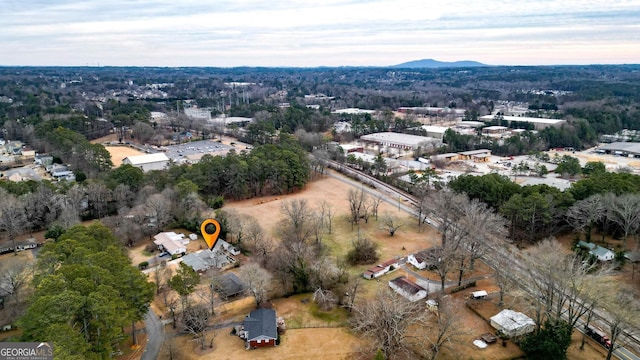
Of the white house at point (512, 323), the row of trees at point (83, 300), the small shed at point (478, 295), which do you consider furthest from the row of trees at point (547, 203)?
the row of trees at point (83, 300)

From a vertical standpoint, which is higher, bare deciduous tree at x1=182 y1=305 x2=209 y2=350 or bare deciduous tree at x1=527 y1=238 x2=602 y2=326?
bare deciduous tree at x1=527 y1=238 x2=602 y2=326

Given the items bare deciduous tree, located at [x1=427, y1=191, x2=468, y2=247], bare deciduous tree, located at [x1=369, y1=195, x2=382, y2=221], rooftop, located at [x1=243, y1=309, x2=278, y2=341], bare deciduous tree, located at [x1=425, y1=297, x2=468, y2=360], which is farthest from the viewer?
bare deciduous tree, located at [x1=369, y1=195, x2=382, y2=221]

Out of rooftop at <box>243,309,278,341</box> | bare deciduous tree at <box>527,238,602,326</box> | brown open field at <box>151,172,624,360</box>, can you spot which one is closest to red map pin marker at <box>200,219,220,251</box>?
brown open field at <box>151,172,624,360</box>

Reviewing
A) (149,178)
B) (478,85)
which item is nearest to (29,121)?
(149,178)

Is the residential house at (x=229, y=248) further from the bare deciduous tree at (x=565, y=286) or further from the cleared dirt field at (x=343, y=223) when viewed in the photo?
the bare deciduous tree at (x=565, y=286)

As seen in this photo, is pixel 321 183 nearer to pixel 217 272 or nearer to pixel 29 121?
pixel 217 272

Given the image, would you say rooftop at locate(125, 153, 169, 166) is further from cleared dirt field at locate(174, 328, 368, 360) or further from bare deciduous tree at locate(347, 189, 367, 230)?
cleared dirt field at locate(174, 328, 368, 360)
